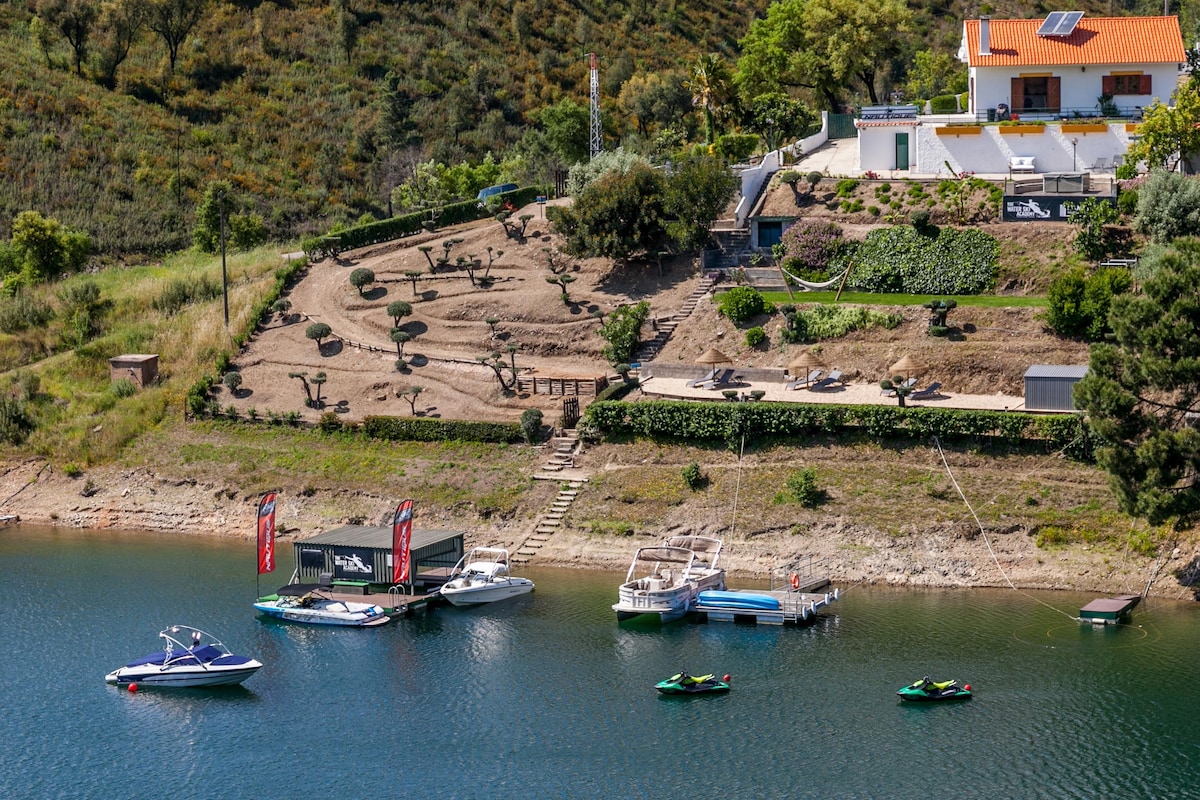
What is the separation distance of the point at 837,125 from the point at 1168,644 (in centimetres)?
5823

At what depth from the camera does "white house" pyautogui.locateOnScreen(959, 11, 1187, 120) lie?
90.8 metres

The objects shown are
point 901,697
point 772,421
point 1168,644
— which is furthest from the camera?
point 772,421

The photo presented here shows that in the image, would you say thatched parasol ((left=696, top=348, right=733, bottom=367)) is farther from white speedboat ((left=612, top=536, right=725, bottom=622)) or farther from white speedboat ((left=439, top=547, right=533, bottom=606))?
white speedboat ((left=439, top=547, right=533, bottom=606))

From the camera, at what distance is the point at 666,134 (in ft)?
365

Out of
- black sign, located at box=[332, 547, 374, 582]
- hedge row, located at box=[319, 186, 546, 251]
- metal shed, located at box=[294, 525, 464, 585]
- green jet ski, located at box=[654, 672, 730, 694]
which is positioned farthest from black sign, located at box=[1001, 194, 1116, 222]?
black sign, located at box=[332, 547, 374, 582]

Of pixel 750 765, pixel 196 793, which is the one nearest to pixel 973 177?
pixel 750 765

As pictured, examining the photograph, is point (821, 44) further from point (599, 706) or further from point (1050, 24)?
point (599, 706)

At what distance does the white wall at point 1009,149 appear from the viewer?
88875mm

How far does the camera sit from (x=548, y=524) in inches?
2795

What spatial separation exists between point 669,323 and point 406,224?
24693 mm

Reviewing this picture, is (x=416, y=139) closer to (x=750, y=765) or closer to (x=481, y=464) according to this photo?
(x=481, y=464)

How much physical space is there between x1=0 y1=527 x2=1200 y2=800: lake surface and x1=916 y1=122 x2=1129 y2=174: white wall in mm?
36548

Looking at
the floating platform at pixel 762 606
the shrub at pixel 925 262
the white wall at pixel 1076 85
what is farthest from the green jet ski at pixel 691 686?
the white wall at pixel 1076 85

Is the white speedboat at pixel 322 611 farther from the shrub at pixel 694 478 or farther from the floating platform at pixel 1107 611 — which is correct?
the floating platform at pixel 1107 611
